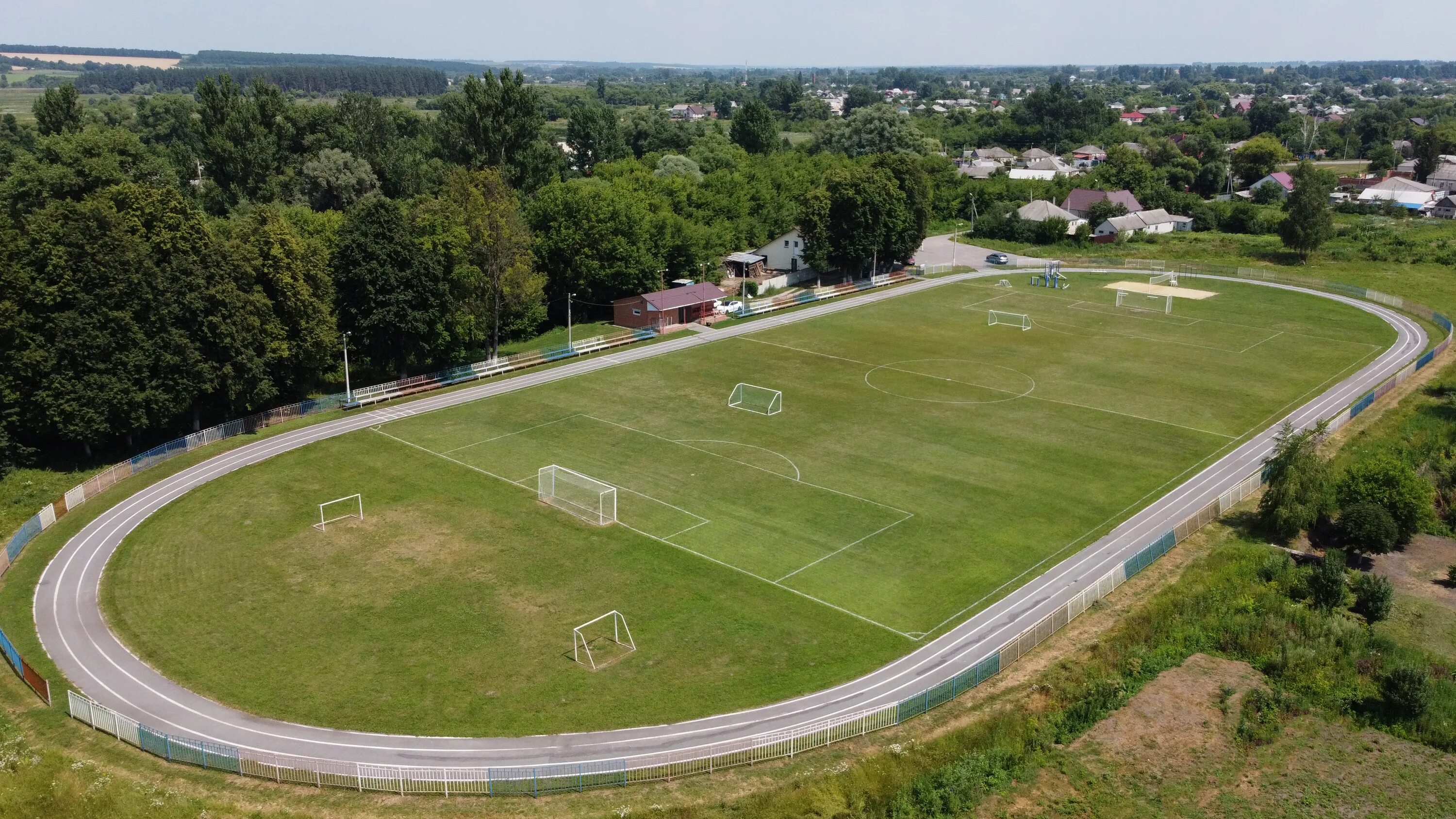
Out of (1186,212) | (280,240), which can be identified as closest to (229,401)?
(280,240)

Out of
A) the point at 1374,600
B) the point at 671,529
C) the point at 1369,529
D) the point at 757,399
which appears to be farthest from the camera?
the point at 757,399

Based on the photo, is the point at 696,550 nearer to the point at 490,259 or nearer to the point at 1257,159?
the point at 490,259

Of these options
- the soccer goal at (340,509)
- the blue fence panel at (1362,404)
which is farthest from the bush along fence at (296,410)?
the blue fence panel at (1362,404)

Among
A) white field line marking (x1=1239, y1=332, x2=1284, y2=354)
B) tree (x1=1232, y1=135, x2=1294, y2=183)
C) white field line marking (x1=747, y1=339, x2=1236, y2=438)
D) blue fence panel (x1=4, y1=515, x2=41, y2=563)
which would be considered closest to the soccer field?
white field line marking (x1=747, y1=339, x2=1236, y2=438)

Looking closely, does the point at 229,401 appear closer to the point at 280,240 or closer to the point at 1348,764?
the point at 280,240

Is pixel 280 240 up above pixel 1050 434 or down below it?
above

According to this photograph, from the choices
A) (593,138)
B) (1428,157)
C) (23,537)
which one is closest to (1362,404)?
(23,537)
